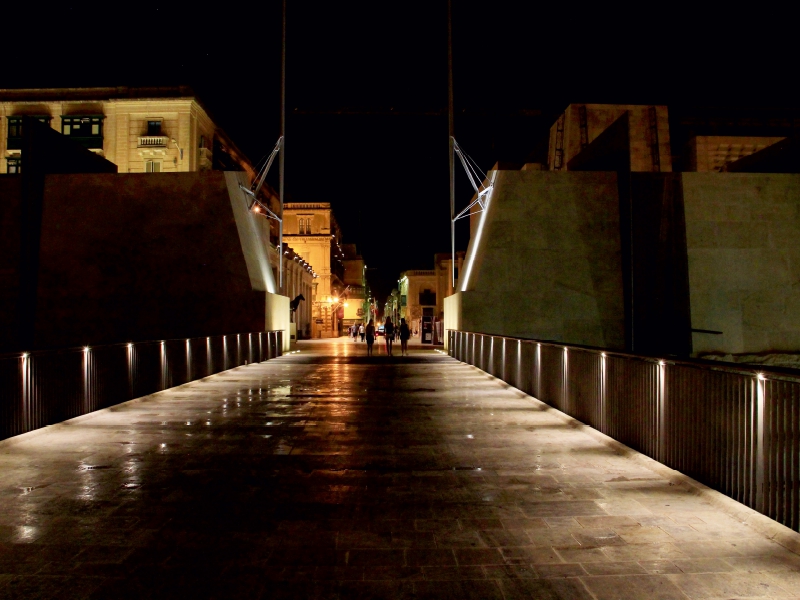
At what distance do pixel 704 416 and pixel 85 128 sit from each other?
48373 millimetres

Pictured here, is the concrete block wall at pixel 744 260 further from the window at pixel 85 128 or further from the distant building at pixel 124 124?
the window at pixel 85 128

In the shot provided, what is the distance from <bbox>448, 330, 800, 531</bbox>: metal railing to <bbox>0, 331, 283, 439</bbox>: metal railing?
8.45 metres

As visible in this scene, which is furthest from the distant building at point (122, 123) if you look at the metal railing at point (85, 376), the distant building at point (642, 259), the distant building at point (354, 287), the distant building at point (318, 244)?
the distant building at point (354, 287)

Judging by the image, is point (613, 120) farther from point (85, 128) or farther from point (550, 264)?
point (85, 128)

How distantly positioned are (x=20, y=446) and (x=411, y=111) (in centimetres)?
2882

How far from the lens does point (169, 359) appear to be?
14695mm

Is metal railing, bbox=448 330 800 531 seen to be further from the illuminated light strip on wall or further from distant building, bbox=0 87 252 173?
distant building, bbox=0 87 252 173

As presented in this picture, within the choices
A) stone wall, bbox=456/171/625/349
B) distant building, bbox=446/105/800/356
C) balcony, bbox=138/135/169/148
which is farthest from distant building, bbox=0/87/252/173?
distant building, bbox=446/105/800/356

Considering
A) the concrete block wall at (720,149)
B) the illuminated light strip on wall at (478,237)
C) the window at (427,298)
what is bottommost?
the window at (427,298)

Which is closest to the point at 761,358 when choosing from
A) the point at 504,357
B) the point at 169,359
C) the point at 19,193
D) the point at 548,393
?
the point at 504,357

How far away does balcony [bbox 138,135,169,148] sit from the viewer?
43375mm

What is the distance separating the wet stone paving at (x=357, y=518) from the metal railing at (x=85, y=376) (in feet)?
Result: 1.27

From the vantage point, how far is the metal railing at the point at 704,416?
5.03 metres

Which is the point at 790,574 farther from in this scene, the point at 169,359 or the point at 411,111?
the point at 411,111
